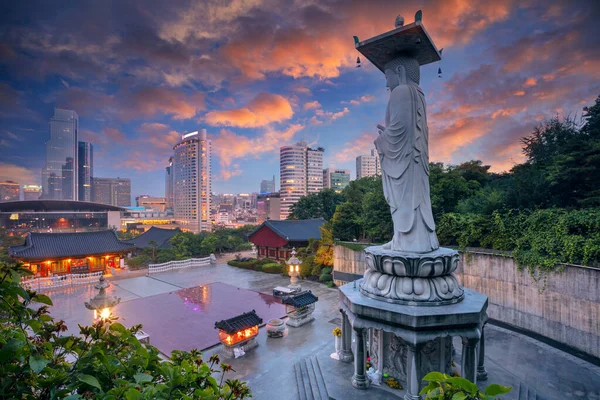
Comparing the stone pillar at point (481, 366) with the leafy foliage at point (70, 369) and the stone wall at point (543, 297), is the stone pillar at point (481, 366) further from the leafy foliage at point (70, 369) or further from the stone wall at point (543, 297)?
the leafy foliage at point (70, 369)

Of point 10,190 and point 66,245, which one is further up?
point 10,190

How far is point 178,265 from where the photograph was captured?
29.1m

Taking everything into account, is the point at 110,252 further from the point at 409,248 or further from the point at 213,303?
the point at 409,248

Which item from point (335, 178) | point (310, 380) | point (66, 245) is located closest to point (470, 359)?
point (310, 380)

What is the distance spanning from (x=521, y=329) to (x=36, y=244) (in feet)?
115

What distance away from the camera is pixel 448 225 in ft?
51.8

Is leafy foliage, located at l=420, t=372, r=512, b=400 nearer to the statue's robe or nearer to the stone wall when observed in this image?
the statue's robe

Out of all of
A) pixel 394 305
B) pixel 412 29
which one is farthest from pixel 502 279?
pixel 412 29

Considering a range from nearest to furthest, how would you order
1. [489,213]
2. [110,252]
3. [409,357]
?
[409,357] → [489,213] → [110,252]

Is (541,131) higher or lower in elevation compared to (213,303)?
higher

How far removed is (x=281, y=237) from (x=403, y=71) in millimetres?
24599

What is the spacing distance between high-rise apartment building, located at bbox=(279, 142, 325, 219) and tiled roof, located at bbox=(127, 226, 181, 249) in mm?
64443

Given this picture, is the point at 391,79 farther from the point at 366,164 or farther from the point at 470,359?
the point at 366,164

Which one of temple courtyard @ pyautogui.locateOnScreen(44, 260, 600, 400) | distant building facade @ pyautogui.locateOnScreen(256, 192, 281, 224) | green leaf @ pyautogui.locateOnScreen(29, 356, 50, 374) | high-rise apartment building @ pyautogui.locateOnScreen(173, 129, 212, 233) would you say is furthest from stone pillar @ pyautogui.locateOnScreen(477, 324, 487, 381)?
distant building facade @ pyautogui.locateOnScreen(256, 192, 281, 224)
